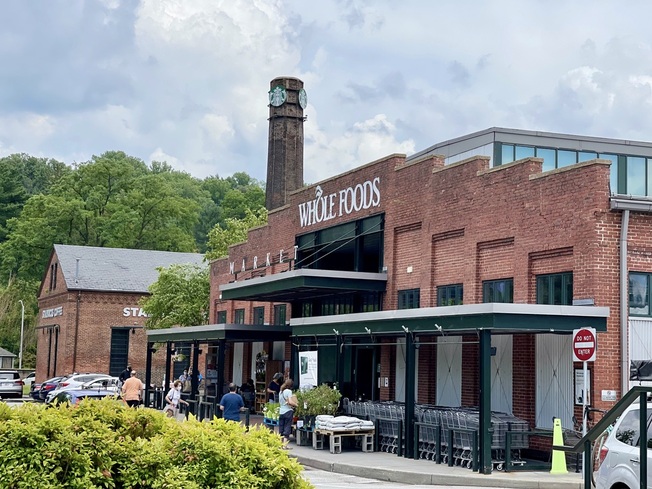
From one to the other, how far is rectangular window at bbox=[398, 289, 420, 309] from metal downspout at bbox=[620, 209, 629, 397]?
780cm

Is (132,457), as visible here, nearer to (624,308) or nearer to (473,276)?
(624,308)

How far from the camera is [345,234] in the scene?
106 feet

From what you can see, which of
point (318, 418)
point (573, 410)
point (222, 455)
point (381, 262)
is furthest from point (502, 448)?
point (222, 455)

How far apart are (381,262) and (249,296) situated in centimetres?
567

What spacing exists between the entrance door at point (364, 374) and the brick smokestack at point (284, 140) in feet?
104

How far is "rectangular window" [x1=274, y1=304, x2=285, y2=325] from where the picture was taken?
38406mm

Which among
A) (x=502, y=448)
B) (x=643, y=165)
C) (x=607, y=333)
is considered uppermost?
(x=643, y=165)

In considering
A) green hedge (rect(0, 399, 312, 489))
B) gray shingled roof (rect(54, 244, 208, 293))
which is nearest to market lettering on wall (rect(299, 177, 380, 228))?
green hedge (rect(0, 399, 312, 489))

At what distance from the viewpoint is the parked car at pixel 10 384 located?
5062 cm

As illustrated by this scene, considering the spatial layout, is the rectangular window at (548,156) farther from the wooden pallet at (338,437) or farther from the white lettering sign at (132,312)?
the white lettering sign at (132,312)

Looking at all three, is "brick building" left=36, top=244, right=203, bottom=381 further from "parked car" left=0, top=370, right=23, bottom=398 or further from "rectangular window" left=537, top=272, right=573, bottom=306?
"rectangular window" left=537, top=272, right=573, bottom=306

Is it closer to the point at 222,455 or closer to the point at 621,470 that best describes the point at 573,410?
the point at 621,470

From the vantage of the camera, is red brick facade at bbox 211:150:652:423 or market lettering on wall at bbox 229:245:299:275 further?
market lettering on wall at bbox 229:245:299:275

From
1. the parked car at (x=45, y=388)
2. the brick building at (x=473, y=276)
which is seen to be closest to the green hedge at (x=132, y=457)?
the brick building at (x=473, y=276)
